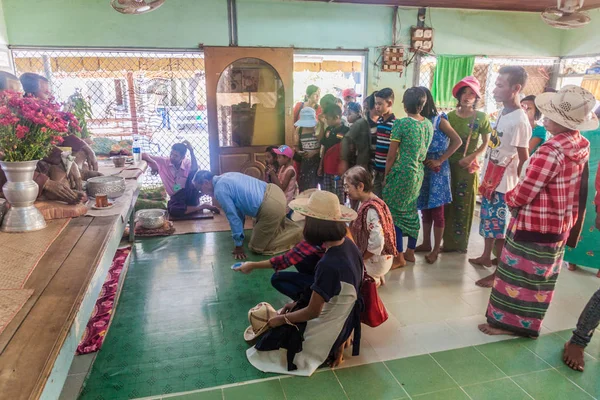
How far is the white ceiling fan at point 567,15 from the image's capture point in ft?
11.9

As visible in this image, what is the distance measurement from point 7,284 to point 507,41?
6.50 m

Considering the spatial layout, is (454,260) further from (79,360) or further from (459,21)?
(459,21)

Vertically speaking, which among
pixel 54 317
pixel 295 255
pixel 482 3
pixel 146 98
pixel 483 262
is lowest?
pixel 483 262

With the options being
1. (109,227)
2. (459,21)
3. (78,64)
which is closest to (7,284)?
(109,227)

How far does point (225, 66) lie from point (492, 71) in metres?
4.03

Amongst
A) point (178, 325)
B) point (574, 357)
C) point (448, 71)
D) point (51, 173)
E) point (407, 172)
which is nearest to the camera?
point (574, 357)

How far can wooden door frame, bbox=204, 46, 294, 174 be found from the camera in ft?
16.6

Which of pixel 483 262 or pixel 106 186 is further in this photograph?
pixel 483 262

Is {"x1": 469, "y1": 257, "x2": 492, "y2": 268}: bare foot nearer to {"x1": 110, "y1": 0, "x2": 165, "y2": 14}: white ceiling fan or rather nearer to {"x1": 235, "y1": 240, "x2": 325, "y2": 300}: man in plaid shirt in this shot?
{"x1": 235, "y1": 240, "x2": 325, "y2": 300}: man in plaid shirt


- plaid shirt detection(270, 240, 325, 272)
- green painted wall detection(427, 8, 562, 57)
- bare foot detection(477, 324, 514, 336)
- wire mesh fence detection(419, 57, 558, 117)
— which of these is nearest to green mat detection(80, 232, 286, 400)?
plaid shirt detection(270, 240, 325, 272)

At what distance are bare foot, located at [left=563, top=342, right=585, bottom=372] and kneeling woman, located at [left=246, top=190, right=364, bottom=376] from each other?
1266 mm

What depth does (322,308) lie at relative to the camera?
2.19 m

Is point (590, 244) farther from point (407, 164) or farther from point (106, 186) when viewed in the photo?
point (106, 186)

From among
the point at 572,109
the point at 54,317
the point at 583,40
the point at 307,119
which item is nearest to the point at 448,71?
the point at 583,40
